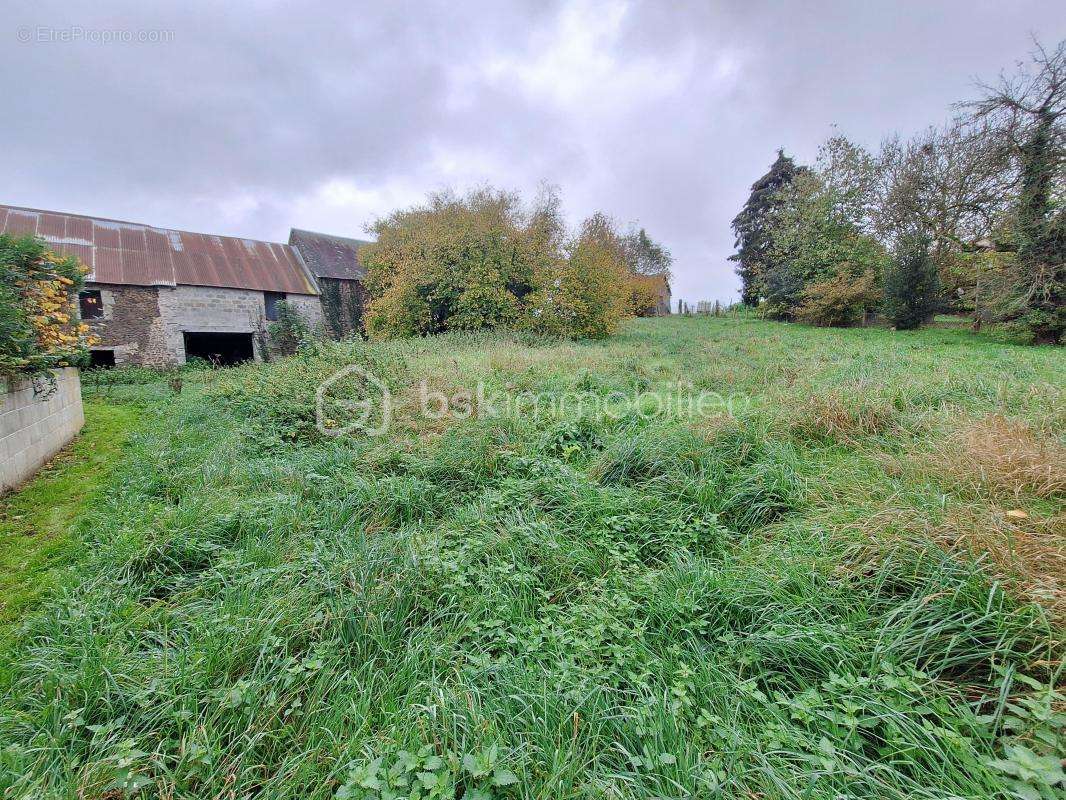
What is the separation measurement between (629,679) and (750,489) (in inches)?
67.4

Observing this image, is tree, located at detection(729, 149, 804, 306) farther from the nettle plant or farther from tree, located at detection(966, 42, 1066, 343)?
the nettle plant

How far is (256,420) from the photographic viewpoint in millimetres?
5152

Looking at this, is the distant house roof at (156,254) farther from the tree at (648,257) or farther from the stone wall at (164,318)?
the tree at (648,257)

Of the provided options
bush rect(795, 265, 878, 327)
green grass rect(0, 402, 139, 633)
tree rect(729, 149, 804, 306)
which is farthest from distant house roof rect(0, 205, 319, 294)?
tree rect(729, 149, 804, 306)

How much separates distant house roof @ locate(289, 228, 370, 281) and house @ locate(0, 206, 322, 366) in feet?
5.12

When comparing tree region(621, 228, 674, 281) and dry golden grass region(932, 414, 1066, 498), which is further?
tree region(621, 228, 674, 281)

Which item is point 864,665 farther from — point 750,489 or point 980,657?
point 750,489

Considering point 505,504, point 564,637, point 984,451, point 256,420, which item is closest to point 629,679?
point 564,637

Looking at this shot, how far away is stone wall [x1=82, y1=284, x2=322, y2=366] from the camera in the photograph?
46.7 feet

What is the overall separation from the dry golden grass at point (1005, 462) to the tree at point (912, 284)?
1371 centimetres

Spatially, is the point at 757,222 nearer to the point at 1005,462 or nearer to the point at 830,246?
the point at 830,246

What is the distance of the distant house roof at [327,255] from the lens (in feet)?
65.1

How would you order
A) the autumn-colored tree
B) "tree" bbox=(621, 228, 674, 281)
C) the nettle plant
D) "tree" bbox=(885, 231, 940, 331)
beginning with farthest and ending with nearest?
1. "tree" bbox=(621, 228, 674, 281)
2. the autumn-colored tree
3. "tree" bbox=(885, 231, 940, 331)
4. the nettle plant

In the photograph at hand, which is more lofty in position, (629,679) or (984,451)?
(984,451)
